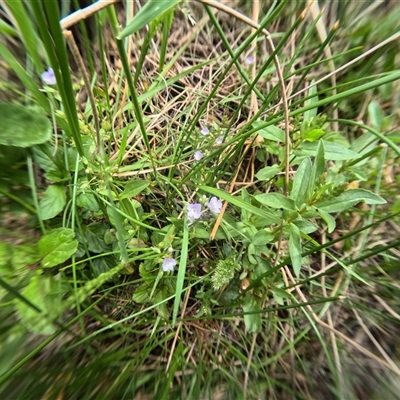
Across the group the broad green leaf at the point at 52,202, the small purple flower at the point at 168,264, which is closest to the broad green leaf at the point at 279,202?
the small purple flower at the point at 168,264

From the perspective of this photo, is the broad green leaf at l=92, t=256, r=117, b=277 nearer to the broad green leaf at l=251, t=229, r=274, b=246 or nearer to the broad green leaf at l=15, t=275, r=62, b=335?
the broad green leaf at l=15, t=275, r=62, b=335

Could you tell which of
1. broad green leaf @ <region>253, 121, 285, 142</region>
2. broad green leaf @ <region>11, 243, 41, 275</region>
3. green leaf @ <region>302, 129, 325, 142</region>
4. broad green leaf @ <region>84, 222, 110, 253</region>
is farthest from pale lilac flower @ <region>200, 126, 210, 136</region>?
broad green leaf @ <region>11, 243, 41, 275</region>

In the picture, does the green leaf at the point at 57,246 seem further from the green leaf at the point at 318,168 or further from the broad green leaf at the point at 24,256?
the green leaf at the point at 318,168

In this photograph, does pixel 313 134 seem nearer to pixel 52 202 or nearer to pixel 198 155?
pixel 198 155

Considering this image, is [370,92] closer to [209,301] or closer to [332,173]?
[332,173]

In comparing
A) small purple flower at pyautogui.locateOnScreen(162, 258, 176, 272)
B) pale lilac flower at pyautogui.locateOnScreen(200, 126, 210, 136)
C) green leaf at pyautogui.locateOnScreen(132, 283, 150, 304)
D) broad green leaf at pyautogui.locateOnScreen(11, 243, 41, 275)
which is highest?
pale lilac flower at pyautogui.locateOnScreen(200, 126, 210, 136)

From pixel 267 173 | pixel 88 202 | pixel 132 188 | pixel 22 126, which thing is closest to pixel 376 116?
pixel 267 173

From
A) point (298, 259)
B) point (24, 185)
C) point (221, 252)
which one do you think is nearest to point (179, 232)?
point (221, 252)
